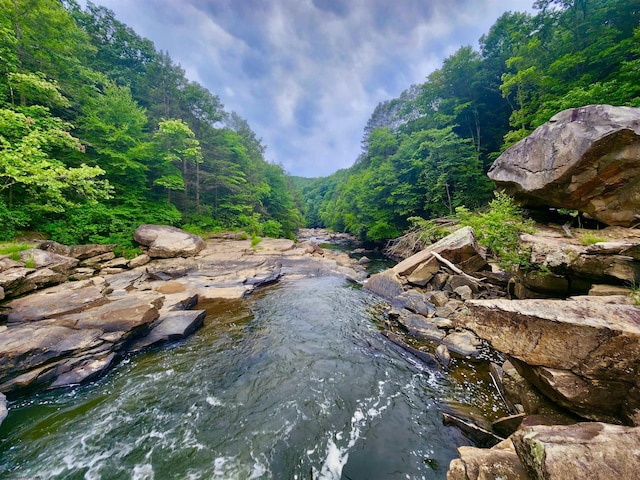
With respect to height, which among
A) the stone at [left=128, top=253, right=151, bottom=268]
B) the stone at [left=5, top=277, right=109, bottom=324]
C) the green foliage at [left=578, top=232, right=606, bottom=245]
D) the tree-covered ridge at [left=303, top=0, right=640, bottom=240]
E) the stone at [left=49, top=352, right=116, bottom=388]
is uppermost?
the tree-covered ridge at [left=303, top=0, right=640, bottom=240]

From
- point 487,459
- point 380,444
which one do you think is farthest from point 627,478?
point 380,444

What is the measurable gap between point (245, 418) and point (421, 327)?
15.6ft

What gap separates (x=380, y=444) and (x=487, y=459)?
1644mm

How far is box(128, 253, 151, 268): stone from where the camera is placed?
10.2 m

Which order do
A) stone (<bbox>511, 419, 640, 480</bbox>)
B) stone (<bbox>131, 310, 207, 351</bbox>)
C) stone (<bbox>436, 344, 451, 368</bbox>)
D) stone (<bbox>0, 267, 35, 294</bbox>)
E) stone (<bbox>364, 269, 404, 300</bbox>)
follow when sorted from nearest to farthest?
stone (<bbox>511, 419, 640, 480</bbox>)
stone (<bbox>436, 344, 451, 368</bbox>)
stone (<bbox>131, 310, 207, 351</bbox>)
stone (<bbox>0, 267, 35, 294</bbox>)
stone (<bbox>364, 269, 404, 300</bbox>)

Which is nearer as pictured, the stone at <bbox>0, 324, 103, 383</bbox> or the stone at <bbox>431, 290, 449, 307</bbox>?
the stone at <bbox>0, 324, 103, 383</bbox>

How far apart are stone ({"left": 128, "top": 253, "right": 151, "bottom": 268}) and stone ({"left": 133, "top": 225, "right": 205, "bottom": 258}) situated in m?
0.38

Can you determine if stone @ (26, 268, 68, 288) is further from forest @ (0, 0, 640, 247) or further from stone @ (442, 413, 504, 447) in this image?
stone @ (442, 413, 504, 447)

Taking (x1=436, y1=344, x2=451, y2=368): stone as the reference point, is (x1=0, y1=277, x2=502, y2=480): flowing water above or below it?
below

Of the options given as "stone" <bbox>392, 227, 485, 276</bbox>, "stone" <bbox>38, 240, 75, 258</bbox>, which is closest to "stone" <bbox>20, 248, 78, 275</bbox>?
"stone" <bbox>38, 240, 75, 258</bbox>

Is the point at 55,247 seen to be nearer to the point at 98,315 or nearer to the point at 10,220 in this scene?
the point at 10,220

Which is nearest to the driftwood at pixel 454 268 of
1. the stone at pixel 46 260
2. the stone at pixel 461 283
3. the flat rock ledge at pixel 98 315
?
the stone at pixel 461 283

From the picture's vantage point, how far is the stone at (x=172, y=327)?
5.39m

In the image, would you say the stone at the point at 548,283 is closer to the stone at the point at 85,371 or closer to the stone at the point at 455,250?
the stone at the point at 455,250
